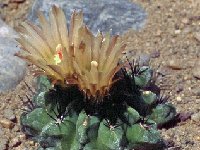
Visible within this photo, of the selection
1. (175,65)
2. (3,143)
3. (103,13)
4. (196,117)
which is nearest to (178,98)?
(196,117)

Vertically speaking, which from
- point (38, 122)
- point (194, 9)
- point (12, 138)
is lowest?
point (12, 138)

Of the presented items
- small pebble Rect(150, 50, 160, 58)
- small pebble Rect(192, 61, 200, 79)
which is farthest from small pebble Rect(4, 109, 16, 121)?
small pebble Rect(192, 61, 200, 79)

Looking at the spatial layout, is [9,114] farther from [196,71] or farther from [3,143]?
[196,71]

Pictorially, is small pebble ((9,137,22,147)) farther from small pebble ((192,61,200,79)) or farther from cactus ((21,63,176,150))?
small pebble ((192,61,200,79))

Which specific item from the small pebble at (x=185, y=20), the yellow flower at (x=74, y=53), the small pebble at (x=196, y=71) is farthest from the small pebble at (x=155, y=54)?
the yellow flower at (x=74, y=53)

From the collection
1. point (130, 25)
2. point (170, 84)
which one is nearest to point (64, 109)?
point (170, 84)

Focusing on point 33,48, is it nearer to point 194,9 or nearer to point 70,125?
point 70,125
